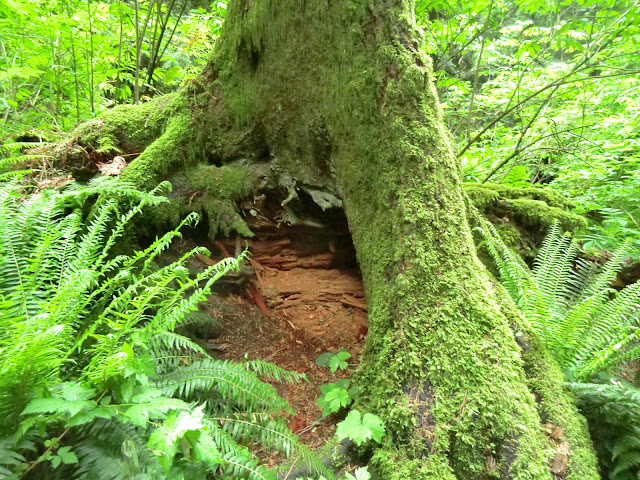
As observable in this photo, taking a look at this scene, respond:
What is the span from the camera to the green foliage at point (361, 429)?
5.22ft

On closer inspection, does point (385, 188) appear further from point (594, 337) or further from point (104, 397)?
point (104, 397)

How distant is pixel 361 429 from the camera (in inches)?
63.8

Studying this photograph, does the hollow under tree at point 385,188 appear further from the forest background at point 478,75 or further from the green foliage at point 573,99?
the green foliage at point 573,99

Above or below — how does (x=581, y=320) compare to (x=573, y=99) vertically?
below

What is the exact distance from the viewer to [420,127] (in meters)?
2.31

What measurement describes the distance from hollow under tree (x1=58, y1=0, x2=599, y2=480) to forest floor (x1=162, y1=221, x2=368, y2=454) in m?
0.45

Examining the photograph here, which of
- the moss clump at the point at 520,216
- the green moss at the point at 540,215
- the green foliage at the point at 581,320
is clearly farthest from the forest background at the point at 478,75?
the green foliage at the point at 581,320

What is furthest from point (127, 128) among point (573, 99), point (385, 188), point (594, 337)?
point (573, 99)

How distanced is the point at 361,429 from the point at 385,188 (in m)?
1.41

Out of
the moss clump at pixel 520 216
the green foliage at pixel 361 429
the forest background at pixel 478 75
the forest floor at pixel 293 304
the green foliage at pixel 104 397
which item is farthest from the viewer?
the forest background at pixel 478 75

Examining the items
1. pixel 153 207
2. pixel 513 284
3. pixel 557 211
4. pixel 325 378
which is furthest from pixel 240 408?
pixel 557 211

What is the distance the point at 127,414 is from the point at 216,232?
6.39 ft

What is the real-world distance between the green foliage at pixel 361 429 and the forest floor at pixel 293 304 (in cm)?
96

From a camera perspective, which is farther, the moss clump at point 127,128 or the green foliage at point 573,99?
the green foliage at point 573,99
